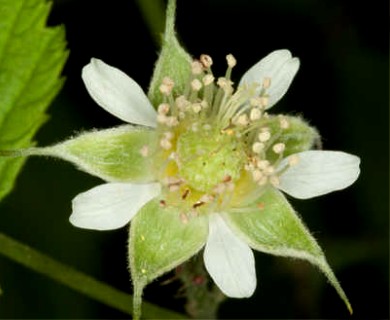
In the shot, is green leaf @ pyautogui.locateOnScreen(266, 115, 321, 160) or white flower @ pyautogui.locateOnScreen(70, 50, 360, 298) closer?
white flower @ pyautogui.locateOnScreen(70, 50, 360, 298)

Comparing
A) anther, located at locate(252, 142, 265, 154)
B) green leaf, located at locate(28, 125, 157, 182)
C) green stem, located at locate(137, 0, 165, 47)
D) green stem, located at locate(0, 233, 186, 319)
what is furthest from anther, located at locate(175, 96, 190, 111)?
green stem, located at locate(137, 0, 165, 47)

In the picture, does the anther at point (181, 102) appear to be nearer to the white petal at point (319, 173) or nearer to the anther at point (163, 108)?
the anther at point (163, 108)

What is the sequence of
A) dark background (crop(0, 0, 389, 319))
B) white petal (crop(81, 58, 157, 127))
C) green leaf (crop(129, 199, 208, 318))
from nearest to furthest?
green leaf (crop(129, 199, 208, 318)) → white petal (crop(81, 58, 157, 127)) → dark background (crop(0, 0, 389, 319))

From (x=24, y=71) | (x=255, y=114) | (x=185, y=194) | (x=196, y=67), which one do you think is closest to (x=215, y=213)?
(x=185, y=194)

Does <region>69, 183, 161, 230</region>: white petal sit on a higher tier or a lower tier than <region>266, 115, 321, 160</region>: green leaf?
lower

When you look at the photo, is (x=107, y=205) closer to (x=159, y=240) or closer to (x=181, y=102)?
(x=159, y=240)

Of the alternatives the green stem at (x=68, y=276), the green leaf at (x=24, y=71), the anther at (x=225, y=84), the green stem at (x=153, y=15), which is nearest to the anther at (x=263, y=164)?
the anther at (x=225, y=84)

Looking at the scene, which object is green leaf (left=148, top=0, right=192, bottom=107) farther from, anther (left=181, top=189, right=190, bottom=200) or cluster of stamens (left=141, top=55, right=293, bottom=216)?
anther (left=181, top=189, right=190, bottom=200)
